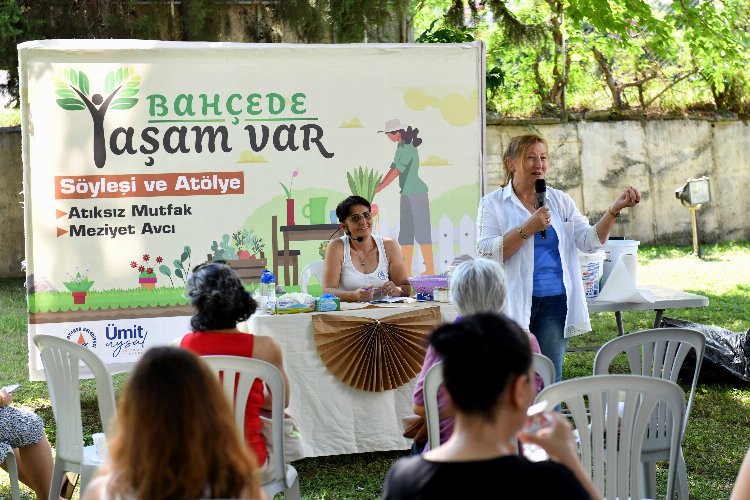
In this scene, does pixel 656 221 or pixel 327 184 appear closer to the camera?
pixel 327 184

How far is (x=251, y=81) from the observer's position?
19.3ft

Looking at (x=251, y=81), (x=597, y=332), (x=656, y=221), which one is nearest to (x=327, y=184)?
(x=251, y=81)

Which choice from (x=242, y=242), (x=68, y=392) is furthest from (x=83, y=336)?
(x=68, y=392)

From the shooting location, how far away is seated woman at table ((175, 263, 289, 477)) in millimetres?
3396

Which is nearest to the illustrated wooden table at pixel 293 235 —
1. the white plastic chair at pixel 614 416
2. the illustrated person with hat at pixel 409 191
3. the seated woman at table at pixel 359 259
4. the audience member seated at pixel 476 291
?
the illustrated person with hat at pixel 409 191

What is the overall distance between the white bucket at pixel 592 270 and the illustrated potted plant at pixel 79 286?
9.24 ft

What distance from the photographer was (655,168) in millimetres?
13836

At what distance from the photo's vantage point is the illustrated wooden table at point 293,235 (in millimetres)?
5945

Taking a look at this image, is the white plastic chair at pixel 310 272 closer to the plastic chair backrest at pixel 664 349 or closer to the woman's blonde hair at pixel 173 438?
the plastic chair backrest at pixel 664 349

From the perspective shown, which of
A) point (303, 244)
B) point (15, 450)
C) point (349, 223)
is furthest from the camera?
point (303, 244)

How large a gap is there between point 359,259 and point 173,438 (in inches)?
141

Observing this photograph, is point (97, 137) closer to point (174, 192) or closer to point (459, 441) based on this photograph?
point (174, 192)

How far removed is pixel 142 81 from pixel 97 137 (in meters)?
0.42

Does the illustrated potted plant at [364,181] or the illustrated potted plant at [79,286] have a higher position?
the illustrated potted plant at [364,181]
